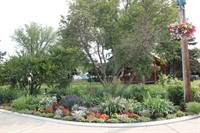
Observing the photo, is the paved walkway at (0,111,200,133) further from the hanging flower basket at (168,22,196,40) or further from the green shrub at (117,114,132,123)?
the hanging flower basket at (168,22,196,40)

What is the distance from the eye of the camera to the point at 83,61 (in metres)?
13.6

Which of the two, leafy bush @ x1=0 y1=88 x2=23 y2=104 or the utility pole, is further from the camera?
leafy bush @ x1=0 y1=88 x2=23 y2=104

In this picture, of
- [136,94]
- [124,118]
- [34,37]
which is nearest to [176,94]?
[136,94]

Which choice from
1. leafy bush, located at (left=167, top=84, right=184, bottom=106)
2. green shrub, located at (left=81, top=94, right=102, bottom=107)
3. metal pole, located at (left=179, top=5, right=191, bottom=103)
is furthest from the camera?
leafy bush, located at (left=167, top=84, right=184, bottom=106)

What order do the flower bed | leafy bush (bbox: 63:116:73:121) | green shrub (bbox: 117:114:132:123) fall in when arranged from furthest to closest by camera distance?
leafy bush (bbox: 63:116:73:121) → the flower bed → green shrub (bbox: 117:114:132:123)

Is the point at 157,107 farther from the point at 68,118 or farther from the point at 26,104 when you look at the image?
the point at 26,104

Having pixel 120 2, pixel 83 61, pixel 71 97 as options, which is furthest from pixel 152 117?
pixel 120 2

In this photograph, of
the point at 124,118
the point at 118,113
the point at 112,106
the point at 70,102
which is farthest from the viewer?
the point at 70,102

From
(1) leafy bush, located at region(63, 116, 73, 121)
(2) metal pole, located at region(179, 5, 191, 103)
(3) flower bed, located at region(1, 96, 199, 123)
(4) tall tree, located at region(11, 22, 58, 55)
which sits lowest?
(1) leafy bush, located at region(63, 116, 73, 121)

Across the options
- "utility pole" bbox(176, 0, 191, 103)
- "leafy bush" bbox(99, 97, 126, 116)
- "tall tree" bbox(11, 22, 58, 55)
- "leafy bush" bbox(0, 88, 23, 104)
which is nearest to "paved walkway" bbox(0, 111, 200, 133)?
"leafy bush" bbox(99, 97, 126, 116)

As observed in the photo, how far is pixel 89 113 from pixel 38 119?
163 centimetres

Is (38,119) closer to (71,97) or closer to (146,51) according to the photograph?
(71,97)

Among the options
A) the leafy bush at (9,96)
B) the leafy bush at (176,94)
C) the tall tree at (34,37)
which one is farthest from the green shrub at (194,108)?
the tall tree at (34,37)

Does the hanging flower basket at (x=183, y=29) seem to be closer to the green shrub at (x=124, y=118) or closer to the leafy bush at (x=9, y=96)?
the green shrub at (x=124, y=118)
